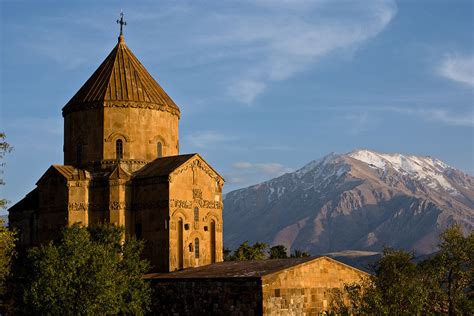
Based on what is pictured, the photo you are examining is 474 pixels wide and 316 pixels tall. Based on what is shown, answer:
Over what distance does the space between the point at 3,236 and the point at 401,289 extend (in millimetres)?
16326

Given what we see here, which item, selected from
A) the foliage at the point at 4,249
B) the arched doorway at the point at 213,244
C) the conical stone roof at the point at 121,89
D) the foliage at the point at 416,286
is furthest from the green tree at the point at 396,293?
the conical stone roof at the point at 121,89

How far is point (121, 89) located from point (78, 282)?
15.1 m

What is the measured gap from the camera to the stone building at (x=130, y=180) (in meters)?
40.3

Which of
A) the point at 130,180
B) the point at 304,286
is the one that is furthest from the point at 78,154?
the point at 304,286

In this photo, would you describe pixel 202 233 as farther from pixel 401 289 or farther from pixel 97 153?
pixel 401 289

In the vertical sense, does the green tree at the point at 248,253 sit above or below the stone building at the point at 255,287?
above

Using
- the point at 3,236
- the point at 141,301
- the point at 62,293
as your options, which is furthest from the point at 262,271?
the point at 3,236

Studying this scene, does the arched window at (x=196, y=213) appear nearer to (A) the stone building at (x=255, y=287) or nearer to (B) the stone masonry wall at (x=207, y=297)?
(A) the stone building at (x=255, y=287)

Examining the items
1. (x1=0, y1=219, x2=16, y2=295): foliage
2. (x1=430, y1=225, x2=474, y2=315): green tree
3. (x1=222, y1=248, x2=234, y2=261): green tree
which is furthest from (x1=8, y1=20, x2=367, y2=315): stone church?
(x1=222, y1=248, x2=234, y2=261): green tree

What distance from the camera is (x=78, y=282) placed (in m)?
31.9

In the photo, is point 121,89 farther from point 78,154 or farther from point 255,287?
point 255,287

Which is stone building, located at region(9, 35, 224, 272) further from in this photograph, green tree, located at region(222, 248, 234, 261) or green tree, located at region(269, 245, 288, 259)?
green tree, located at region(269, 245, 288, 259)

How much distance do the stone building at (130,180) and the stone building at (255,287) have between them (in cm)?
317

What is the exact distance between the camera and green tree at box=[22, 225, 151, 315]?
3139 cm
